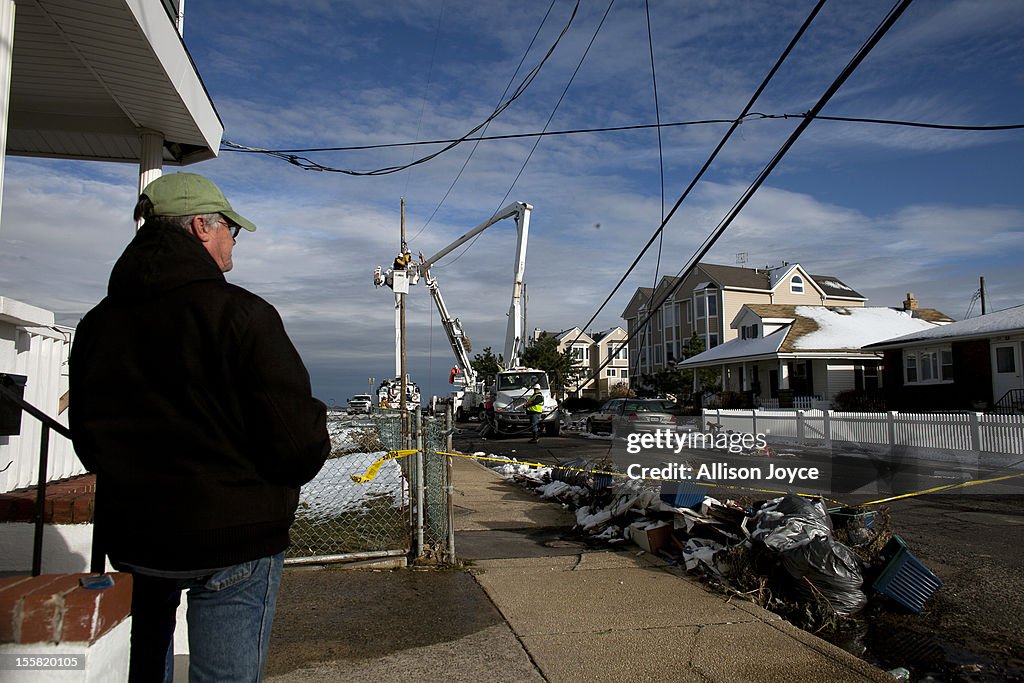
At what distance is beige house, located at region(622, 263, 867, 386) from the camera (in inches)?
1932

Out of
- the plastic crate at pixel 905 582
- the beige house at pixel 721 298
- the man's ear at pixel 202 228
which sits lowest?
Answer: the plastic crate at pixel 905 582

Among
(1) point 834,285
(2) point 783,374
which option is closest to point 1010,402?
(2) point 783,374

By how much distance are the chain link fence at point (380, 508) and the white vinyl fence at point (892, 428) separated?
44.1ft

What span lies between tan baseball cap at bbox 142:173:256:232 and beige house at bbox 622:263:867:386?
44.4 metres

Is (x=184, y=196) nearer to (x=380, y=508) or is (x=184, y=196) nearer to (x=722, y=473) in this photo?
(x=380, y=508)

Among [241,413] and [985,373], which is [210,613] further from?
[985,373]

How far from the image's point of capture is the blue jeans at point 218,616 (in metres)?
1.88

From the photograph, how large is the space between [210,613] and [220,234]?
102 centimetres

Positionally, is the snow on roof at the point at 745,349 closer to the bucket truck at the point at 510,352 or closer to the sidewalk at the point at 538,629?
the bucket truck at the point at 510,352

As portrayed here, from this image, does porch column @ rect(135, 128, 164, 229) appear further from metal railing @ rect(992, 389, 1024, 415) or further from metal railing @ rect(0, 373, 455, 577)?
metal railing @ rect(992, 389, 1024, 415)

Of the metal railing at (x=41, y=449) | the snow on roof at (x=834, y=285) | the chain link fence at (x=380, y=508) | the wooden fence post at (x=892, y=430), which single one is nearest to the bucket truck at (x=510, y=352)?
the wooden fence post at (x=892, y=430)

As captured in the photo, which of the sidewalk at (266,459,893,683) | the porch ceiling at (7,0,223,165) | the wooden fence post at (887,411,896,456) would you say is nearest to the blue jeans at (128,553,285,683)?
the sidewalk at (266,459,893,683)

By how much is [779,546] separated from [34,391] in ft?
16.8

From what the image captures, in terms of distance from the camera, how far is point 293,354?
6.11 feet
